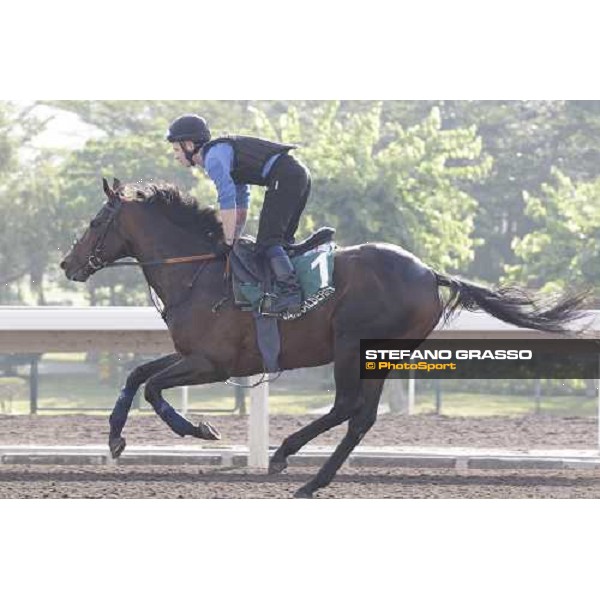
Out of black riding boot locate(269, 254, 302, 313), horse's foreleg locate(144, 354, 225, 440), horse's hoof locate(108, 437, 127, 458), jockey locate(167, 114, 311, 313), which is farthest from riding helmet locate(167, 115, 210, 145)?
horse's hoof locate(108, 437, 127, 458)

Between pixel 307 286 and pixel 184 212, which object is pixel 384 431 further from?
pixel 307 286

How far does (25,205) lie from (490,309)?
23.6m

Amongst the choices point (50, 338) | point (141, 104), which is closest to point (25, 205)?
point (141, 104)

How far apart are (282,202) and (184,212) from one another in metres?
0.76

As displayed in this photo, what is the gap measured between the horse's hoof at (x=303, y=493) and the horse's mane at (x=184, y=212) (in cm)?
165

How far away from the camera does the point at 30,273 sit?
31.8m

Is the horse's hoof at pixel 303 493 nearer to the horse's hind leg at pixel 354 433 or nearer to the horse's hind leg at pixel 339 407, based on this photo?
the horse's hind leg at pixel 354 433

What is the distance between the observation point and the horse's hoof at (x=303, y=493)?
8477mm

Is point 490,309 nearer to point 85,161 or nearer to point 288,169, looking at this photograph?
point 288,169

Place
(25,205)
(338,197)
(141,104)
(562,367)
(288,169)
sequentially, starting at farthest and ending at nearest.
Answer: (141,104), (25,205), (338,197), (562,367), (288,169)

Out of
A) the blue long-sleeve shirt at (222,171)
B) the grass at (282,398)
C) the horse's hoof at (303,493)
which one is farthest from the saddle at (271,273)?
the grass at (282,398)

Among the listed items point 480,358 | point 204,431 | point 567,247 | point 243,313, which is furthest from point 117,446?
point 567,247

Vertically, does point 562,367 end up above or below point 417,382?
above

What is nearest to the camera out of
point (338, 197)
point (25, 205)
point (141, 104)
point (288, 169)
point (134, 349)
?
point (288, 169)
